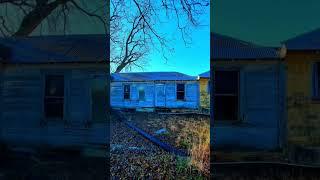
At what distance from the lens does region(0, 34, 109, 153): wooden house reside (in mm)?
6449

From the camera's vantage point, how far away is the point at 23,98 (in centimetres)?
671

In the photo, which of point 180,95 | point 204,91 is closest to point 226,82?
point 204,91

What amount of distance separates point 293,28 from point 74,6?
3479 mm

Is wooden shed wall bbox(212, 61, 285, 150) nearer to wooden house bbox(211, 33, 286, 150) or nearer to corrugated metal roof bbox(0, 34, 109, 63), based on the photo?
wooden house bbox(211, 33, 286, 150)

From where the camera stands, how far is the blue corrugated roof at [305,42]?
5.85m

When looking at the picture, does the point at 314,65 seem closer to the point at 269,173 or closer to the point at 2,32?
the point at 269,173

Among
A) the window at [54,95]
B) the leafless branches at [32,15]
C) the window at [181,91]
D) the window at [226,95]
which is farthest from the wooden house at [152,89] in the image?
the window at [226,95]

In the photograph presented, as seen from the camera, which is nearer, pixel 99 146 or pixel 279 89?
pixel 279 89

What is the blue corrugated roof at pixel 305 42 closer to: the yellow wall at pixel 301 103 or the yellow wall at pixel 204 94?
the yellow wall at pixel 301 103

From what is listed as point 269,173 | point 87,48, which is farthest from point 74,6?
point 269,173

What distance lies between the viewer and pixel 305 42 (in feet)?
19.2

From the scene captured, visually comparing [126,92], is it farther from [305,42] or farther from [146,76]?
[305,42]

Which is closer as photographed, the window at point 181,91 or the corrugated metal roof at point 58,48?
the corrugated metal roof at point 58,48

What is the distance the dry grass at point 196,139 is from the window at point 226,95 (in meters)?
3.27
